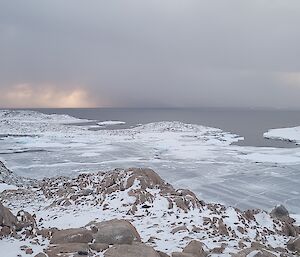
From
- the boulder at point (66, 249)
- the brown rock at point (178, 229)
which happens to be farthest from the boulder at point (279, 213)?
the boulder at point (66, 249)

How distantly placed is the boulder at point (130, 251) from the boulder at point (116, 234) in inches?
23.5

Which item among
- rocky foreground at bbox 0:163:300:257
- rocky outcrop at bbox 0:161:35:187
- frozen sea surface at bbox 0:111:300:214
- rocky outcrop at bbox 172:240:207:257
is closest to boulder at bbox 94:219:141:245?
rocky foreground at bbox 0:163:300:257

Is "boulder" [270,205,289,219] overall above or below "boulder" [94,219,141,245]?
below

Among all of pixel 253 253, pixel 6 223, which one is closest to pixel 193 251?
pixel 253 253

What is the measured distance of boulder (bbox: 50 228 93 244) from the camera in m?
7.89

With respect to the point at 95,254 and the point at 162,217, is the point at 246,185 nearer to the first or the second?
the point at 162,217

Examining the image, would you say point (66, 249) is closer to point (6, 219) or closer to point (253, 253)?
point (6, 219)

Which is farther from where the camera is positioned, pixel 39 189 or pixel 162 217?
pixel 39 189

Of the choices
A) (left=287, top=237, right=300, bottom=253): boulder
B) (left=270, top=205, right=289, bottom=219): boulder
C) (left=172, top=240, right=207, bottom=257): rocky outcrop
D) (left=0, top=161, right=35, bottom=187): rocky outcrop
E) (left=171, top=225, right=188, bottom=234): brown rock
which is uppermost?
(left=172, top=240, right=207, bottom=257): rocky outcrop

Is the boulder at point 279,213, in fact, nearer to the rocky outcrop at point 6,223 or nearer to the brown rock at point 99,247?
the brown rock at point 99,247

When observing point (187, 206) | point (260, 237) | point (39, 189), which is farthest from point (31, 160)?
point (260, 237)

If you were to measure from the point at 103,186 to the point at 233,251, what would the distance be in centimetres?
733

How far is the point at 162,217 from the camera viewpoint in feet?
35.4

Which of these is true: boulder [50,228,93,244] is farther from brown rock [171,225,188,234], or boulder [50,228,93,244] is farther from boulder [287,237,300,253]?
boulder [287,237,300,253]
